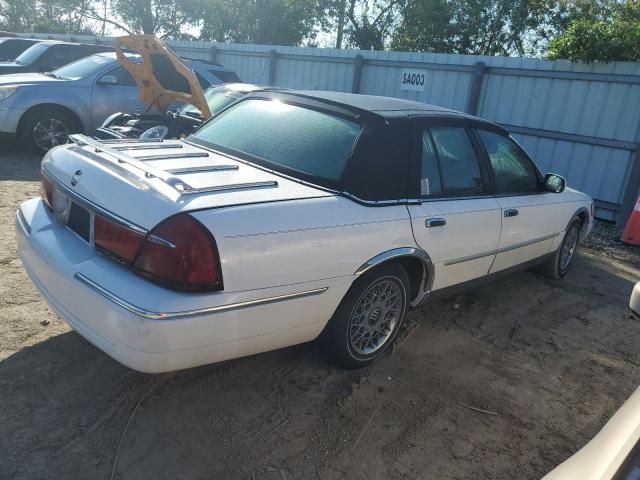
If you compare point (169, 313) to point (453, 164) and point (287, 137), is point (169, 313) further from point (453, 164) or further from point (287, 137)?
point (453, 164)

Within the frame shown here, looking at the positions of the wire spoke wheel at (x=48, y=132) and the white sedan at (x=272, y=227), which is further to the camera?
the wire spoke wheel at (x=48, y=132)

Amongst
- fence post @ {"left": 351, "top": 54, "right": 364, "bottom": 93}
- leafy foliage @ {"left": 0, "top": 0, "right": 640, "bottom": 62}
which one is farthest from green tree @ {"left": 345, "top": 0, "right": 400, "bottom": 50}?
fence post @ {"left": 351, "top": 54, "right": 364, "bottom": 93}

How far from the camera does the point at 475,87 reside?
9.88 m

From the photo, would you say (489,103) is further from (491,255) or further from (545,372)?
(545,372)

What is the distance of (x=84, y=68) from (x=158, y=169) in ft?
24.3

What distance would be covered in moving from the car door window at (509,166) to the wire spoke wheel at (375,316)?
1.36 meters

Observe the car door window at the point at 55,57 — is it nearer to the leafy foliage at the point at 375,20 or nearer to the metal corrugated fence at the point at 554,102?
the metal corrugated fence at the point at 554,102

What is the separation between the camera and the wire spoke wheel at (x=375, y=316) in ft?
11.7

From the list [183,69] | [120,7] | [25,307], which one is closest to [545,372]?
[25,307]

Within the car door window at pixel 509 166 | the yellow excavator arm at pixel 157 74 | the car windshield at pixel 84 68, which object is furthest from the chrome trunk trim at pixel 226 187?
the car windshield at pixel 84 68

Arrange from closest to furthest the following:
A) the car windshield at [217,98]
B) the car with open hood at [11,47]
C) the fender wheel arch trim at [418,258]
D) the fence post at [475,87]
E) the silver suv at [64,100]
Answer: the fender wheel arch trim at [418,258] → the car windshield at [217,98] → the silver suv at [64,100] → the fence post at [475,87] → the car with open hood at [11,47]

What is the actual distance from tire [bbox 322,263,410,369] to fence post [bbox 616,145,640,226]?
231 inches

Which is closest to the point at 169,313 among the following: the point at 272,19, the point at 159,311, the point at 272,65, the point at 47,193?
the point at 159,311

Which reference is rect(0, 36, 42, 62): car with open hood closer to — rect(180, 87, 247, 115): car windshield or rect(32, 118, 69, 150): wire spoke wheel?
rect(32, 118, 69, 150): wire spoke wheel
